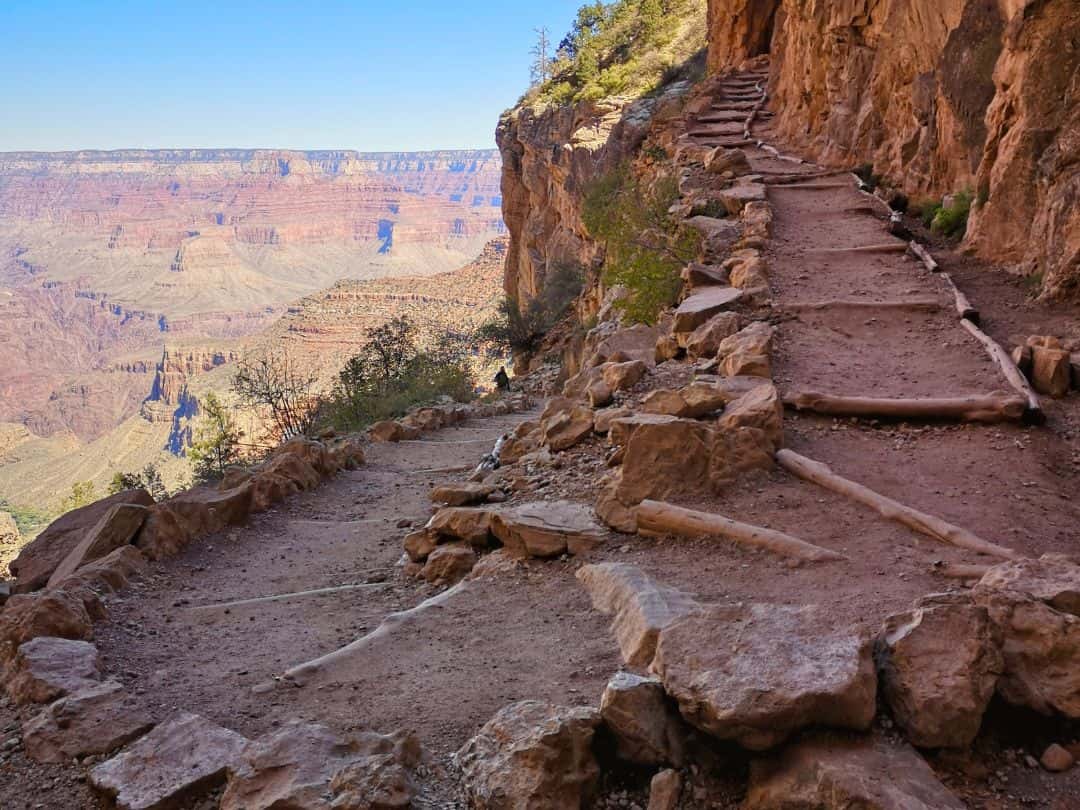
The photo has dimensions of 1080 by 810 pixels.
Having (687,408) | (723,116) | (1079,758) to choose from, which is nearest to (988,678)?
(1079,758)

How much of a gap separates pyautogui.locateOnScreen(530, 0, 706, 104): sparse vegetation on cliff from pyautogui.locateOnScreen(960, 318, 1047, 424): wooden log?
1979 centimetres

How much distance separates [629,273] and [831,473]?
530 cm

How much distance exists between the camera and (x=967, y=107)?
845cm

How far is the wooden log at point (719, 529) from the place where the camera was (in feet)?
11.2

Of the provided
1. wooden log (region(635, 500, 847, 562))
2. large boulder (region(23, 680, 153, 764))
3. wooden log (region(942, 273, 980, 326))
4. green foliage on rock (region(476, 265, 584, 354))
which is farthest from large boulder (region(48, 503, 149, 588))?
green foliage on rock (region(476, 265, 584, 354))

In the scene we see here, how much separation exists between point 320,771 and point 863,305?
584cm

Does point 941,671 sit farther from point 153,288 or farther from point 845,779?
point 153,288

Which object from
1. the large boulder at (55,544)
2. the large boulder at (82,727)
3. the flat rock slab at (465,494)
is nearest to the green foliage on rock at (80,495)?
the large boulder at (55,544)

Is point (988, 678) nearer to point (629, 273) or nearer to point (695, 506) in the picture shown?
point (695, 506)

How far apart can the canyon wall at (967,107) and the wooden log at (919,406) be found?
2013mm

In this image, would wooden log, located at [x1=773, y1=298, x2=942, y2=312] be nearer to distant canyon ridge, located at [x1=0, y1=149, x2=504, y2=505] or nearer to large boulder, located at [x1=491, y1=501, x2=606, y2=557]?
large boulder, located at [x1=491, y1=501, x2=606, y2=557]

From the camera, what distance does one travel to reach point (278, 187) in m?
198

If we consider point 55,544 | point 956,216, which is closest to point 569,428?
point 55,544

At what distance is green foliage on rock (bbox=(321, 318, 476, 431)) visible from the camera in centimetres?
1573
